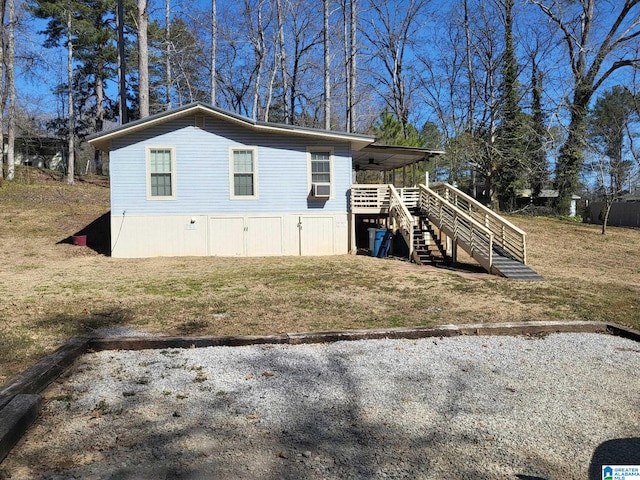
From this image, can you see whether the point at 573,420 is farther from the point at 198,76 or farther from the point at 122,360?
the point at 198,76

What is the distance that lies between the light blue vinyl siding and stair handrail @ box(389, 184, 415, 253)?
4.88 feet

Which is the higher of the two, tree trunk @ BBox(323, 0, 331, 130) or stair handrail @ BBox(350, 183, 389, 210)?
tree trunk @ BBox(323, 0, 331, 130)

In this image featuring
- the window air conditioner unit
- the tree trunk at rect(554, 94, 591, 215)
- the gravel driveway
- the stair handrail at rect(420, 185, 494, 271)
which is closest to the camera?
the gravel driveway

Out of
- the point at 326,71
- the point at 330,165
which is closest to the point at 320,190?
the point at 330,165

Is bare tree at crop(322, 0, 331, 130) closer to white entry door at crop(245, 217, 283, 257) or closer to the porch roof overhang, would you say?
the porch roof overhang

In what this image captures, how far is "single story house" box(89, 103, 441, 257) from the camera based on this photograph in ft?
43.3

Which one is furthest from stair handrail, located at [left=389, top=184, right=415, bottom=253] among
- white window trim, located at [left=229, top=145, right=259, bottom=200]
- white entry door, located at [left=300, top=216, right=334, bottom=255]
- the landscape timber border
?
the landscape timber border

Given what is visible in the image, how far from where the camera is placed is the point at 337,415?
11.4 feet

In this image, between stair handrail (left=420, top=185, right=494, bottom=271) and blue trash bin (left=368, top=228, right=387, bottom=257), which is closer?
stair handrail (left=420, top=185, right=494, bottom=271)

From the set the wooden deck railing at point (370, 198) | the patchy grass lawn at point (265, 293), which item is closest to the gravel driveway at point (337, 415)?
the patchy grass lawn at point (265, 293)

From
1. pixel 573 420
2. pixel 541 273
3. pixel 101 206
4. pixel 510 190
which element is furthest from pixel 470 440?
pixel 510 190

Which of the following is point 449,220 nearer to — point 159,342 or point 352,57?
point 159,342

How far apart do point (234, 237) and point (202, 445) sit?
36.4 ft

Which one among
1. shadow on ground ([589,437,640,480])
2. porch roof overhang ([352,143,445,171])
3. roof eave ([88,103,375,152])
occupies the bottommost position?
shadow on ground ([589,437,640,480])
